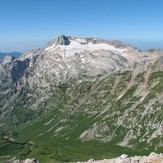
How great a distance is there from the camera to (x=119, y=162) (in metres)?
91.1

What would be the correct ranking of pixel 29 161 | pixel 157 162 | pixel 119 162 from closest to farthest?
1. pixel 157 162
2. pixel 119 162
3. pixel 29 161

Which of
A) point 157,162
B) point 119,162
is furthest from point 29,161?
point 157,162

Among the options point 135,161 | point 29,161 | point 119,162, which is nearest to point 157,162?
point 135,161

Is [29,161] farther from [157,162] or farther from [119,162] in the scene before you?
[157,162]

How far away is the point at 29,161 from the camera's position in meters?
145

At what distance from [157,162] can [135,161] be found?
41.8 ft

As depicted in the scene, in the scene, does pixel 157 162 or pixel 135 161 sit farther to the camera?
pixel 135 161

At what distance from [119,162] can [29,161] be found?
→ 205 ft

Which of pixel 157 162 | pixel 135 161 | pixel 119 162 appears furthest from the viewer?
pixel 119 162

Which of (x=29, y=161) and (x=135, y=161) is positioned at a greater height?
(x=135, y=161)

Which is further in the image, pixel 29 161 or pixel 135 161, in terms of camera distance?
pixel 29 161

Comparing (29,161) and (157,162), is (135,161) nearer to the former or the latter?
(157,162)

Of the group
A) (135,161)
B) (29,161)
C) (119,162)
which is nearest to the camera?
(135,161)

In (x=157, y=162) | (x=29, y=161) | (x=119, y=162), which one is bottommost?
(x=29, y=161)
